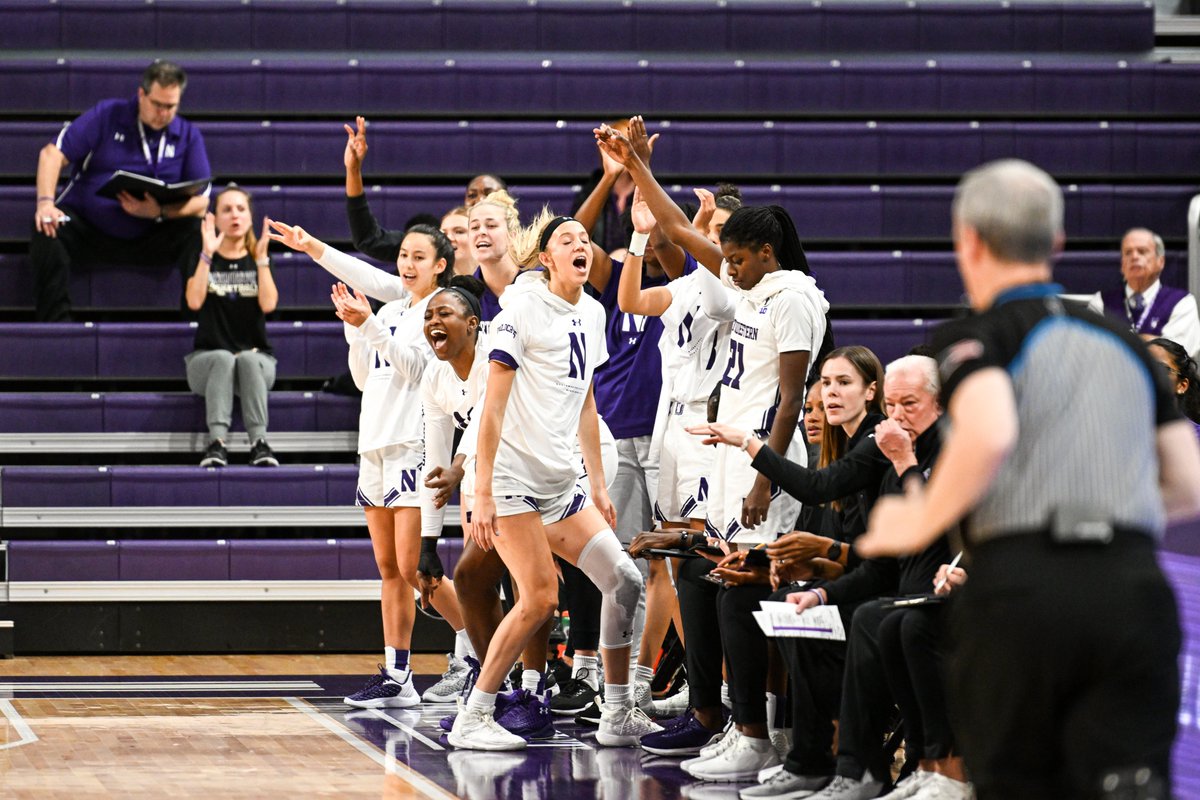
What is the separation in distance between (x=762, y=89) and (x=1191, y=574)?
683cm

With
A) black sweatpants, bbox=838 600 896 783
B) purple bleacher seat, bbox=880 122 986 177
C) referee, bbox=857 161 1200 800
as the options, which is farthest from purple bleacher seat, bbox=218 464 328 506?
referee, bbox=857 161 1200 800

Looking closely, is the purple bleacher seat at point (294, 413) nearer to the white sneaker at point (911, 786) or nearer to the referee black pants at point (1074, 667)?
the white sneaker at point (911, 786)

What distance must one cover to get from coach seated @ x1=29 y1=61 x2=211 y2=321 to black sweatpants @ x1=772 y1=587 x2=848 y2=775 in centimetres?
549

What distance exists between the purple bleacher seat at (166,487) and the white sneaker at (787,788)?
4548 mm

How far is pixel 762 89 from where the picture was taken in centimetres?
1013

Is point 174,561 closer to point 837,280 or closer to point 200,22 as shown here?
point 200,22

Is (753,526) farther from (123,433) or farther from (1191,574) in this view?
(123,433)

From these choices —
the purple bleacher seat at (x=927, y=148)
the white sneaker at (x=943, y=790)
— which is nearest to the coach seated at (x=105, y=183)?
the purple bleacher seat at (x=927, y=148)

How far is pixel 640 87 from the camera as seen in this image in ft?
32.9

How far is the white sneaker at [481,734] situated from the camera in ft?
16.5

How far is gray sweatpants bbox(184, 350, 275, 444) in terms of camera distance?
8164mm

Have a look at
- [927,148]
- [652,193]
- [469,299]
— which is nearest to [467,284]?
[469,299]

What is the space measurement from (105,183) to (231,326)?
119 cm

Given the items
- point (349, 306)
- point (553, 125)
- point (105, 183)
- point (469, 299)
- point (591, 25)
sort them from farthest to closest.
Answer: point (591, 25) < point (553, 125) < point (105, 183) < point (349, 306) < point (469, 299)
